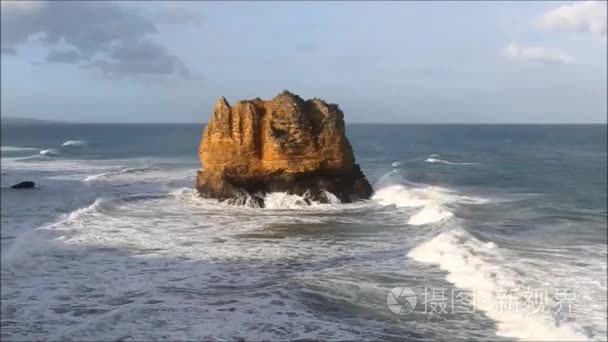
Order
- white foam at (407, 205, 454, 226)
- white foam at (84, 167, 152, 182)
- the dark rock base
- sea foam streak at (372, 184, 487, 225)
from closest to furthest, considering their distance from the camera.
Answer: white foam at (407, 205, 454, 226) → sea foam streak at (372, 184, 487, 225) → the dark rock base → white foam at (84, 167, 152, 182)

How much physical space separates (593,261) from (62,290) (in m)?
13.3

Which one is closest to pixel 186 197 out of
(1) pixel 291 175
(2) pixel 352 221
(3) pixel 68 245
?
(1) pixel 291 175

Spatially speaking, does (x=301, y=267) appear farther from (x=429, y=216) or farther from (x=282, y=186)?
(x=282, y=186)

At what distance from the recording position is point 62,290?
42.0 ft

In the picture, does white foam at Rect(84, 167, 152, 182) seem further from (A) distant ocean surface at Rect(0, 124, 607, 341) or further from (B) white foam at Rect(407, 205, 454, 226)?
(B) white foam at Rect(407, 205, 454, 226)

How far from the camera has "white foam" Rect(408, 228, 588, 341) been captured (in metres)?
11.2

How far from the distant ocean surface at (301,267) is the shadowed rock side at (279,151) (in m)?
0.91

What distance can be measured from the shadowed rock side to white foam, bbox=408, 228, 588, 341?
883 cm

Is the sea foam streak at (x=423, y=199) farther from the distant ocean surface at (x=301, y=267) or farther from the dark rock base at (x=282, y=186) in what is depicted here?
the dark rock base at (x=282, y=186)

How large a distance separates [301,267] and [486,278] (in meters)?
4.51

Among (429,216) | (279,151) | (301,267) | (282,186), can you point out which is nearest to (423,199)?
(429,216)

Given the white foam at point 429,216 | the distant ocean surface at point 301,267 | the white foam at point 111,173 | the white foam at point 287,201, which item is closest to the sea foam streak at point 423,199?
the white foam at point 429,216

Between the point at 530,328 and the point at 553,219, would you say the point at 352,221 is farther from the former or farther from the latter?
the point at 530,328

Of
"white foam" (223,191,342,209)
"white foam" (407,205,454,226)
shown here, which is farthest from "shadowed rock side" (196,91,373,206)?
"white foam" (407,205,454,226)
